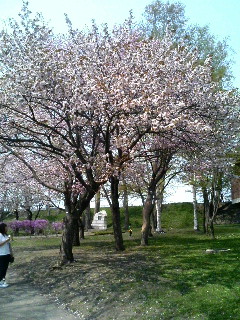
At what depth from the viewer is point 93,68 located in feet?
44.5

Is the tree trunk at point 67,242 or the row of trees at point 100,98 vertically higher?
the row of trees at point 100,98

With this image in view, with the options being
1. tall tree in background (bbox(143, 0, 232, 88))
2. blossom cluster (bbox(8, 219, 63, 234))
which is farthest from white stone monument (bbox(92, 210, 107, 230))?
tall tree in background (bbox(143, 0, 232, 88))

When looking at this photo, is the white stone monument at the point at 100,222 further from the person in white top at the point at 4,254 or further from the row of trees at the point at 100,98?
the person in white top at the point at 4,254

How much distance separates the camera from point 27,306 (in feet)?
31.9

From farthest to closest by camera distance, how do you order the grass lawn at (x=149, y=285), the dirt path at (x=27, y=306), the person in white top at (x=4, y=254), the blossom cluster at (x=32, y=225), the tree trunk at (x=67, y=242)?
the blossom cluster at (x=32, y=225), the tree trunk at (x=67, y=242), the person in white top at (x=4, y=254), the dirt path at (x=27, y=306), the grass lawn at (x=149, y=285)

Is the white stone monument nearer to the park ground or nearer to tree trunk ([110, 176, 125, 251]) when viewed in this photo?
tree trunk ([110, 176, 125, 251])

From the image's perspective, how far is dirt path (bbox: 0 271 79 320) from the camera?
8.77 m

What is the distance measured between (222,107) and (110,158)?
4490 millimetres

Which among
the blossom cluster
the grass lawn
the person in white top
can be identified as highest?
the blossom cluster

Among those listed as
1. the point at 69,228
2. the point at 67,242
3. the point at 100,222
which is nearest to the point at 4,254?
the point at 67,242

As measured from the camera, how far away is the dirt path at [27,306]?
345 inches

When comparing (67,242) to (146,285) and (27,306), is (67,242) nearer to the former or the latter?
(27,306)

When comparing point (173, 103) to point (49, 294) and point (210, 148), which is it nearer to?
point (210, 148)

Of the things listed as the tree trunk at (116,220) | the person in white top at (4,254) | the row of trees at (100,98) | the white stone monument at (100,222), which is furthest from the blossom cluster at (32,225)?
the person in white top at (4,254)
